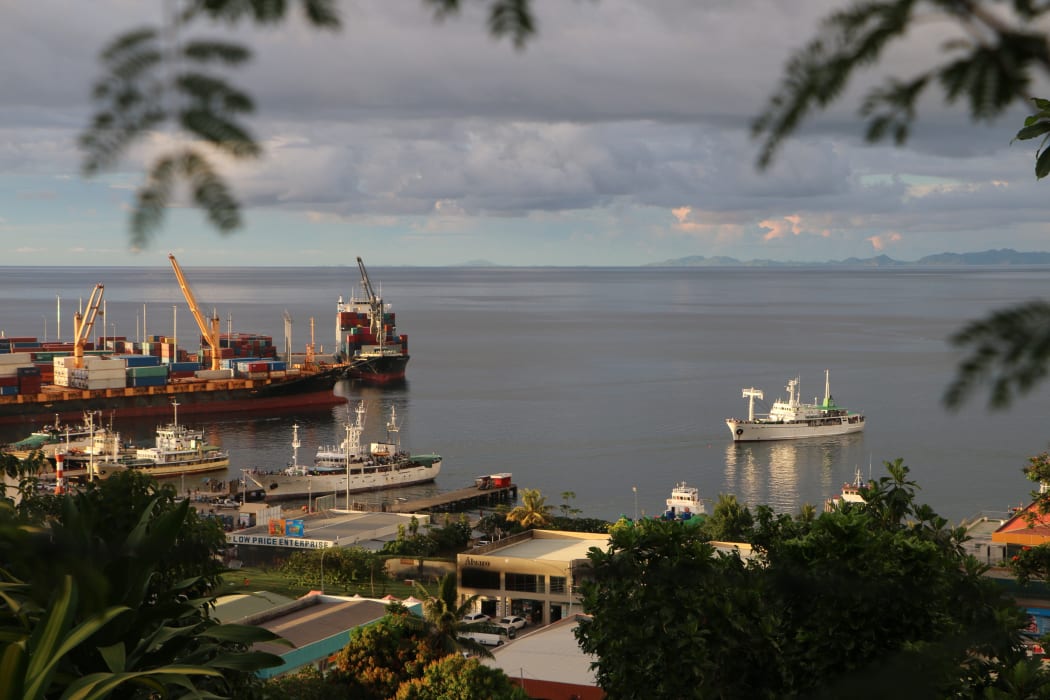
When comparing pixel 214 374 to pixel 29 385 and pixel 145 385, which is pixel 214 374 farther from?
pixel 29 385

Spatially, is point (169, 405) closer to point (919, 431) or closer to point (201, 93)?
point (919, 431)

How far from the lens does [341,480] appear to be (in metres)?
30.7

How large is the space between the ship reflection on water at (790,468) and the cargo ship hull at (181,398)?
63.7ft

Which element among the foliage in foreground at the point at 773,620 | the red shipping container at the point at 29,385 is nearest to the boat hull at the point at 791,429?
the red shipping container at the point at 29,385

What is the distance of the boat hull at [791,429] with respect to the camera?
116 ft

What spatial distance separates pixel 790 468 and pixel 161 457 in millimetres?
19159

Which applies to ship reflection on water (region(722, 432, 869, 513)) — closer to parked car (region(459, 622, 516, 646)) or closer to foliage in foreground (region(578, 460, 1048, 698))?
parked car (region(459, 622, 516, 646))

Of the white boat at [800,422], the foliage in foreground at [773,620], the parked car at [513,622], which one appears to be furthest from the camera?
the white boat at [800,422]

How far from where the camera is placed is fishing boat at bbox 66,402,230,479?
31625 millimetres

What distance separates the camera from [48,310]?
101m

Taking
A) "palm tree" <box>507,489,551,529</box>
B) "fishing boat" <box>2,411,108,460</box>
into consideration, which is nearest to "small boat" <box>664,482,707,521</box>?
"palm tree" <box>507,489,551,529</box>

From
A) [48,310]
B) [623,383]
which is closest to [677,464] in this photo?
[623,383]

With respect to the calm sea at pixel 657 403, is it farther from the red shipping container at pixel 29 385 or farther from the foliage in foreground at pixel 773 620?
the red shipping container at pixel 29 385

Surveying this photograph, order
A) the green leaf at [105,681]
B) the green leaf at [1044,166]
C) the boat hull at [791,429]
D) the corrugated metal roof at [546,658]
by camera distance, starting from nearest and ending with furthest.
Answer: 1. the green leaf at [1044,166]
2. the green leaf at [105,681]
3. the corrugated metal roof at [546,658]
4. the boat hull at [791,429]
